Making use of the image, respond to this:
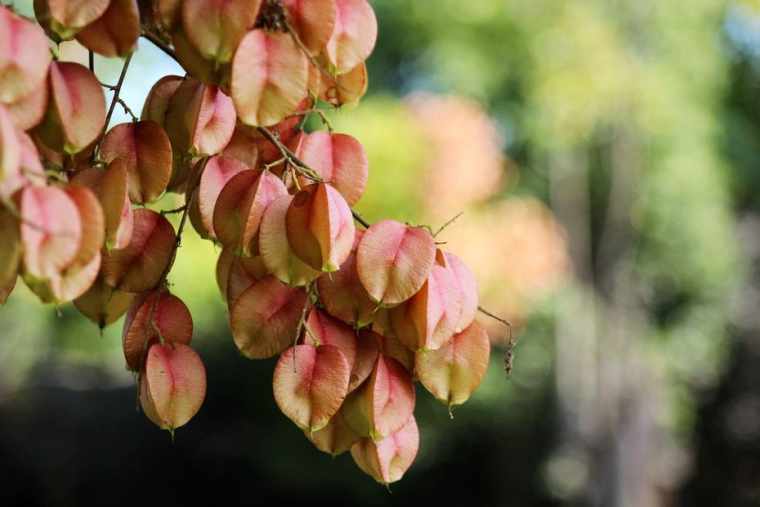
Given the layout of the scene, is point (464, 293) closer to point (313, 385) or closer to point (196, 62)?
point (313, 385)

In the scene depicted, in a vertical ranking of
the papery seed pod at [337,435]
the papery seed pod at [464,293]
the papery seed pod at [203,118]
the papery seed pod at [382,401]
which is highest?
the papery seed pod at [203,118]

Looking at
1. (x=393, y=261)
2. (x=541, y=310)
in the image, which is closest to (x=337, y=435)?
(x=393, y=261)

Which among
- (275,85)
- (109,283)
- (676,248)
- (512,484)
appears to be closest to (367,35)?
(275,85)

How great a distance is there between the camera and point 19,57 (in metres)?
0.57

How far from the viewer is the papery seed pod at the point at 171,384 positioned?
69cm

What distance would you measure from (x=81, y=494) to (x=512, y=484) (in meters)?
3.14

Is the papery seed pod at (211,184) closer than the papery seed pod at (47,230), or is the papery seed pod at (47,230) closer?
the papery seed pod at (47,230)

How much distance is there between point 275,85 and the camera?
615 millimetres

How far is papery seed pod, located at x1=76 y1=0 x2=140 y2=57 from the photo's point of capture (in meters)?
0.63

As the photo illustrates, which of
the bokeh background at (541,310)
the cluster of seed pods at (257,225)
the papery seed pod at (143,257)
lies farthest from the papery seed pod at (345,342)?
the bokeh background at (541,310)

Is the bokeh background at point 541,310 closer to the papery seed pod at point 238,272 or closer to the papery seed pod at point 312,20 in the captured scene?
the papery seed pod at point 238,272

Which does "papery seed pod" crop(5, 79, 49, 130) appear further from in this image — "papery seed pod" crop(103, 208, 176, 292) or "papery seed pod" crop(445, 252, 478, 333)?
"papery seed pod" crop(445, 252, 478, 333)

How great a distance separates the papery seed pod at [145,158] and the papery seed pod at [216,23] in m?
0.11

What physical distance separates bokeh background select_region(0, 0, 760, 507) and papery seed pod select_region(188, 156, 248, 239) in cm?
503
